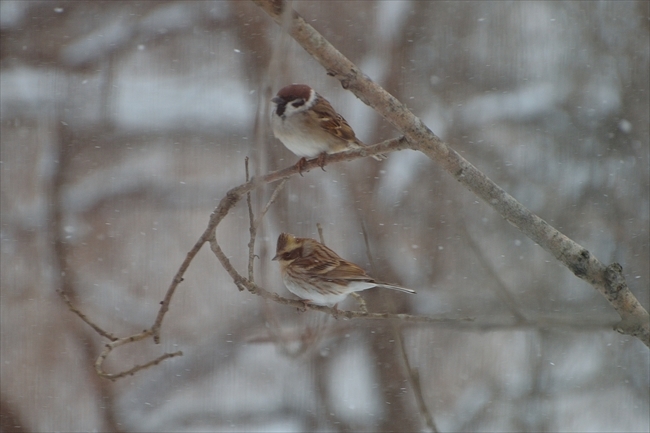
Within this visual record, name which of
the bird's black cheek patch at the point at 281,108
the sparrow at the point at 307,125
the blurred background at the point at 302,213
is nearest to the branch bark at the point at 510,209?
the sparrow at the point at 307,125

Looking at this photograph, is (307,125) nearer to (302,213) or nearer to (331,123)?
(331,123)

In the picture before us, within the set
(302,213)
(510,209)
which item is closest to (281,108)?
(510,209)

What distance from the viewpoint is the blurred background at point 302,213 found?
134 inches

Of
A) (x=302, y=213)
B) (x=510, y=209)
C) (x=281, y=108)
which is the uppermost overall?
(x=302, y=213)

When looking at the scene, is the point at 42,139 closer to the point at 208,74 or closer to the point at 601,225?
the point at 208,74

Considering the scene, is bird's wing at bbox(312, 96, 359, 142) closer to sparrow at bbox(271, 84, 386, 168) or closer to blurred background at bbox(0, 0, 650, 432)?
sparrow at bbox(271, 84, 386, 168)

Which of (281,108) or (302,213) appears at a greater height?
(302,213)

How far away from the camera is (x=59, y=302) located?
344 centimetres

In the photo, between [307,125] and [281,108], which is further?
[281,108]

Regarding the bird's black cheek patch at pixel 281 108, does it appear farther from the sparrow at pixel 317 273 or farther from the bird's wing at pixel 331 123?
the sparrow at pixel 317 273

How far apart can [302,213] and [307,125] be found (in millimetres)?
1640

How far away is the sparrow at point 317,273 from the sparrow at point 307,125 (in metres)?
0.36

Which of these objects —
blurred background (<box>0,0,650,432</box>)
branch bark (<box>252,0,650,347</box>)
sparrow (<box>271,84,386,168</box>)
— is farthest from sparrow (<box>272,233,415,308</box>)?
blurred background (<box>0,0,650,432</box>)

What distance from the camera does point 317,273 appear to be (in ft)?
6.57
